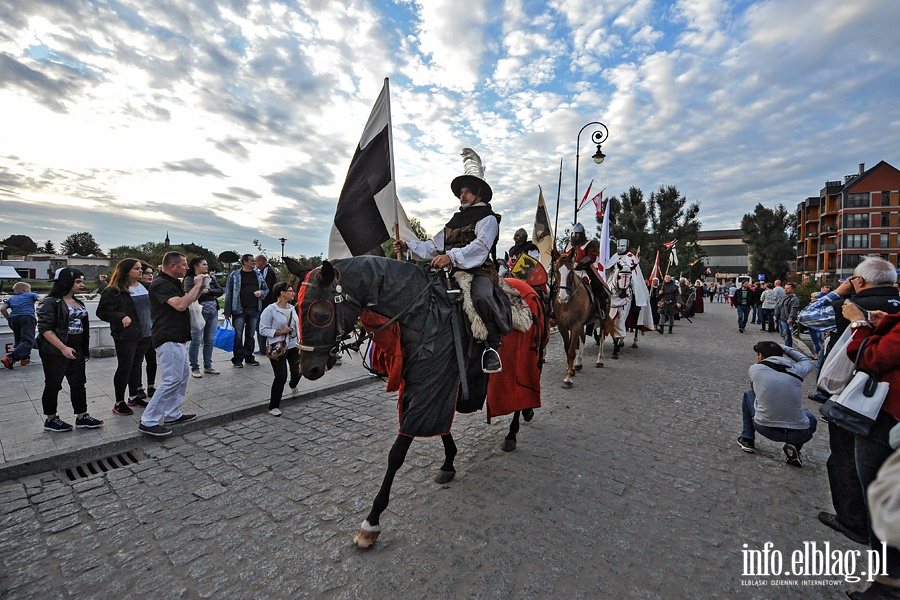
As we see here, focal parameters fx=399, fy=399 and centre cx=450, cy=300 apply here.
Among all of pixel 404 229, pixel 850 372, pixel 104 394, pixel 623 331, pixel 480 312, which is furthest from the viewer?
pixel 623 331

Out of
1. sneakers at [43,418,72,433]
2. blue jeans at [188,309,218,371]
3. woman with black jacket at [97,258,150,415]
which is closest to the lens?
sneakers at [43,418,72,433]

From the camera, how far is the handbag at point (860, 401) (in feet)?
8.52

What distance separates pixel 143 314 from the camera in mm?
5922

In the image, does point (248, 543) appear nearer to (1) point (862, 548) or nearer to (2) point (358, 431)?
(2) point (358, 431)

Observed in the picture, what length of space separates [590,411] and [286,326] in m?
4.89

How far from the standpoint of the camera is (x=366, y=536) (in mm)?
2961

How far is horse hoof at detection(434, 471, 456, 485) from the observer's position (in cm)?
394

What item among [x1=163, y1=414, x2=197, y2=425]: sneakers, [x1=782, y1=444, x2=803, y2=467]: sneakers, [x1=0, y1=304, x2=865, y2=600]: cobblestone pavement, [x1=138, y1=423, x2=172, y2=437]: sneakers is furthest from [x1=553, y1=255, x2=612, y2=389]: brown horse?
[x1=138, y1=423, x2=172, y2=437]: sneakers

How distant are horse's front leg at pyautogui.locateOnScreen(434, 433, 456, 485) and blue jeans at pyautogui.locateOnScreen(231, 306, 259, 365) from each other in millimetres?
6185

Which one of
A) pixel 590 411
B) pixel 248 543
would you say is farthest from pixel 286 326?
pixel 590 411

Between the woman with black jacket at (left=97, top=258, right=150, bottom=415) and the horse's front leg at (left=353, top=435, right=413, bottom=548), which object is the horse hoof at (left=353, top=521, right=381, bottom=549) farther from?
the woman with black jacket at (left=97, top=258, right=150, bottom=415)

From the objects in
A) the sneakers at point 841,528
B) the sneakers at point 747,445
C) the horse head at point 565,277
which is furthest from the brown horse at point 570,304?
the sneakers at point 841,528

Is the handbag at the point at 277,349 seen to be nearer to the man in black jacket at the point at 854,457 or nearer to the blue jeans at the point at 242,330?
the blue jeans at the point at 242,330

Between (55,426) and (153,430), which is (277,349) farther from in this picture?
(55,426)
